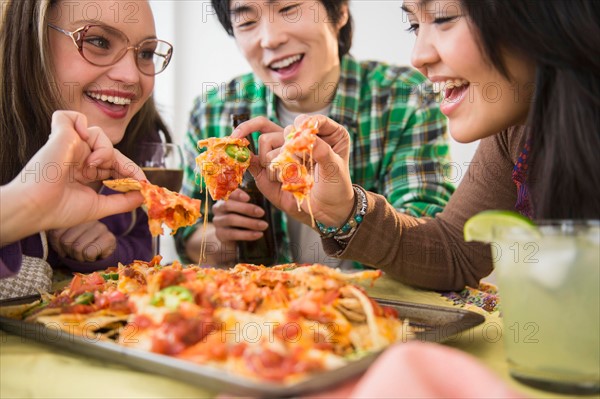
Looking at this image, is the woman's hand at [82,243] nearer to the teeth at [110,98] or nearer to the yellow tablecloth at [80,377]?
the teeth at [110,98]

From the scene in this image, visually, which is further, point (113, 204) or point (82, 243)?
point (82, 243)

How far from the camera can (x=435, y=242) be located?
65.4 inches

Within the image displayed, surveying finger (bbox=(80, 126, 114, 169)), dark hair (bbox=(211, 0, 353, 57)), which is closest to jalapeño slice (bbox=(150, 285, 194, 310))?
finger (bbox=(80, 126, 114, 169))

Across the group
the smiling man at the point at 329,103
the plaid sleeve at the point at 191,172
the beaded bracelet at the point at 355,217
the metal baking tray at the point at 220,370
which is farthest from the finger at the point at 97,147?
the plaid sleeve at the point at 191,172

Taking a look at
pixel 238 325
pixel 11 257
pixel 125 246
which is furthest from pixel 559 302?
pixel 125 246

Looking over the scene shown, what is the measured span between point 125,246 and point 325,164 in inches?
38.1

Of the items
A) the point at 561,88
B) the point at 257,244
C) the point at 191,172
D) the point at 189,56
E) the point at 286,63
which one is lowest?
the point at 257,244

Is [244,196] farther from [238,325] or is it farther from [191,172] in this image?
[238,325]

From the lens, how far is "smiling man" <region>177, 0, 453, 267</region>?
246 centimetres

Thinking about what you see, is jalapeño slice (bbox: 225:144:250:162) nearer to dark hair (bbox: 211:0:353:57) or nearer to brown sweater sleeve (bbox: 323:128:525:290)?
brown sweater sleeve (bbox: 323:128:525:290)

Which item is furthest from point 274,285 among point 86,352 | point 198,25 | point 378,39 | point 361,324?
point 198,25

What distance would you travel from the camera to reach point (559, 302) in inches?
31.4

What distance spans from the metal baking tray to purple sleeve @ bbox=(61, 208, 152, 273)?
2.80 ft

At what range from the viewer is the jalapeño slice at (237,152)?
159 centimetres
